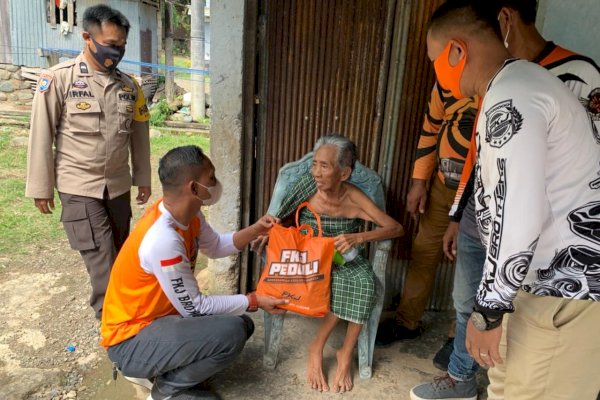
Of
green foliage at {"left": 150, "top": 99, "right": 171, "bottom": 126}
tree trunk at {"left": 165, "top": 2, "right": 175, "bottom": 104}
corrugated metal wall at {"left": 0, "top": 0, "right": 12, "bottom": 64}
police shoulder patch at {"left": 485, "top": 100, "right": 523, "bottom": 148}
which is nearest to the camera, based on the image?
police shoulder patch at {"left": 485, "top": 100, "right": 523, "bottom": 148}

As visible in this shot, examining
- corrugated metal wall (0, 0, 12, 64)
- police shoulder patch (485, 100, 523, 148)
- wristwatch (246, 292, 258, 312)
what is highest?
corrugated metal wall (0, 0, 12, 64)

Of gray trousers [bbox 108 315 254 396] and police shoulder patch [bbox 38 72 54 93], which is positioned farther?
police shoulder patch [bbox 38 72 54 93]

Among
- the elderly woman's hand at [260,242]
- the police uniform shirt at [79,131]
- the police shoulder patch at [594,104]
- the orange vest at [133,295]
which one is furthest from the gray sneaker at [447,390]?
the police uniform shirt at [79,131]

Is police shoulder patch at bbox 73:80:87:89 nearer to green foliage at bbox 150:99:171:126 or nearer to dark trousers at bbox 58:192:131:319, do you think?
dark trousers at bbox 58:192:131:319

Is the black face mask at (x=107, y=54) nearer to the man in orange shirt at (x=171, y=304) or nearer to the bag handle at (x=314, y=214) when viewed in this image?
the man in orange shirt at (x=171, y=304)

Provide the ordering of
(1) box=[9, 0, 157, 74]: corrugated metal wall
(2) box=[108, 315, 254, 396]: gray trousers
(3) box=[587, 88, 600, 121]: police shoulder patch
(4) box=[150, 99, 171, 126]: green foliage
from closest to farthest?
(3) box=[587, 88, 600, 121]: police shoulder patch
(2) box=[108, 315, 254, 396]: gray trousers
(4) box=[150, 99, 171, 126]: green foliage
(1) box=[9, 0, 157, 74]: corrugated metal wall

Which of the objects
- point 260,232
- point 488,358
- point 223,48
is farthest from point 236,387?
point 223,48

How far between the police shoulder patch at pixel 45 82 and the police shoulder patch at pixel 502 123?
258cm

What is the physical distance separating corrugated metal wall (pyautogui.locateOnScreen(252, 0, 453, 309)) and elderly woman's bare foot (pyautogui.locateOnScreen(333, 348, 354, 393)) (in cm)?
129

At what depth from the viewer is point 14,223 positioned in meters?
4.80

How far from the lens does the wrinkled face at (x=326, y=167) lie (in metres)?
2.70

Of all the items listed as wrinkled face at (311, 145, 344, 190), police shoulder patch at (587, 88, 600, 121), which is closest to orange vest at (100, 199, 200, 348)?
wrinkled face at (311, 145, 344, 190)

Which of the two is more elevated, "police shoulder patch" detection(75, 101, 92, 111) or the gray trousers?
"police shoulder patch" detection(75, 101, 92, 111)

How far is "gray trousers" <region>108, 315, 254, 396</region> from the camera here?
90.3 inches
